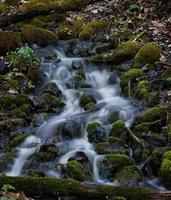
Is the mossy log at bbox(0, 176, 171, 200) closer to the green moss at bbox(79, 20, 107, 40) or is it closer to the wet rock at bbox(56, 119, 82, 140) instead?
the wet rock at bbox(56, 119, 82, 140)

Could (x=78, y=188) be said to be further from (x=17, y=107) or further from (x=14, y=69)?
(x=14, y=69)

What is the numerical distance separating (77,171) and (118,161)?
0.63m

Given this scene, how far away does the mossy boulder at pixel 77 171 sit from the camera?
6484 millimetres

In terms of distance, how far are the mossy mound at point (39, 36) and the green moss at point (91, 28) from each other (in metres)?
0.73

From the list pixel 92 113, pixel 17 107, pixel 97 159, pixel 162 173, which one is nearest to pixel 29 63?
pixel 17 107

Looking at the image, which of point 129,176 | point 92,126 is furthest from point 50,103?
point 129,176

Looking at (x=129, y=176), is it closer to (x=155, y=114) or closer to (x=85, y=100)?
(x=155, y=114)

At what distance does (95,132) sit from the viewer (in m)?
7.71

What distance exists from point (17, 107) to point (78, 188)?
11.7 ft

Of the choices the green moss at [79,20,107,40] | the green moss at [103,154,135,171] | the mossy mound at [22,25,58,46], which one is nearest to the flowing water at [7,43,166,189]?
the green moss at [103,154,135,171]

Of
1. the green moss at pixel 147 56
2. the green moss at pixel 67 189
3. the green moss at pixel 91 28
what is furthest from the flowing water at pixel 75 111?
the green moss at pixel 67 189

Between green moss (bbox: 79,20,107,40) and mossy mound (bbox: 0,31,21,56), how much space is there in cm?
170

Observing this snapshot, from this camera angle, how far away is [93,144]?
7535mm

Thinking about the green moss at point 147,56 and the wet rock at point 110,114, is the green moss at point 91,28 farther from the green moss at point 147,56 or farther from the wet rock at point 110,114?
the wet rock at point 110,114
